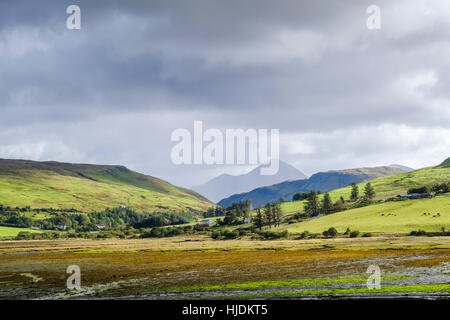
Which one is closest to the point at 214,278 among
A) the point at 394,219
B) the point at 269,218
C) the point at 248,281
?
the point at 248,281

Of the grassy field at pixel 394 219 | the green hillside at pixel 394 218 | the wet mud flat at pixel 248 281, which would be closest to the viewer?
the wet mud flat at pixel 248 281

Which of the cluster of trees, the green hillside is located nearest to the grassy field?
the green hillside

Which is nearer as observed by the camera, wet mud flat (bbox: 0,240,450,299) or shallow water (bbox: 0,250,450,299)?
wet mud flat (bbox: 0,240,450,299)

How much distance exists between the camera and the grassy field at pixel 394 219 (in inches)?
4884

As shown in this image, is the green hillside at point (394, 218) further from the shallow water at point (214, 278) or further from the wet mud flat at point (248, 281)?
the wet mud flat at point (248, 281)

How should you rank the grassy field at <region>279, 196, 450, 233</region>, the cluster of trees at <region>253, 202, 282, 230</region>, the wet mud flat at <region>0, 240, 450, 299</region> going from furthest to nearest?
the cluster of trees at <region>253, 202, 282, 230</region> < the grassy field at <region>279, 196, 450, 233</region> < the wet mud flat at <region>0, 240, 450, 299</region>

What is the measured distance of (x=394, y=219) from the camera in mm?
139000

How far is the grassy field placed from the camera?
4884 inches

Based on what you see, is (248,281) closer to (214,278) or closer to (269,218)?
(214,278)

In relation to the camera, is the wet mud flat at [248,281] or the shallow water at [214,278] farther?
the shallow water at [214,278]

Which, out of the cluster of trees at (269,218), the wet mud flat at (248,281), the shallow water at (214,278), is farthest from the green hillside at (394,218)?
the wet mud flat at (248,281)

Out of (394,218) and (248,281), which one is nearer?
(248,281)

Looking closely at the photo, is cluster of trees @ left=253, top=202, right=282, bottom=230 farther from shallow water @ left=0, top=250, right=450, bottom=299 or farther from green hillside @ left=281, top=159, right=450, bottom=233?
shallow water @ left=0, top=250, right=450, bottom=299
